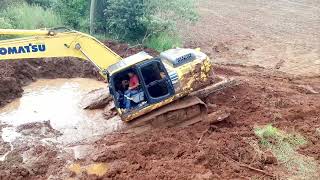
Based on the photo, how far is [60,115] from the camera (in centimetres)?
1230

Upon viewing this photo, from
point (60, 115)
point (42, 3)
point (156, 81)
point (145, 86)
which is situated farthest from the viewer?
point (42, 3)

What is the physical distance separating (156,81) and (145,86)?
318mm

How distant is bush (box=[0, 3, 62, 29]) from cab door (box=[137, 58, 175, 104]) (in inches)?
311

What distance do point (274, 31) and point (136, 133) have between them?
1092 centimetres

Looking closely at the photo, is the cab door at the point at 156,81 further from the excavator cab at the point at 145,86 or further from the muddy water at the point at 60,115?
the muddy water at the point at 60,115

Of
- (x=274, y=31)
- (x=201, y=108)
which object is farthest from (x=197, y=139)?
(x=274, y=31)

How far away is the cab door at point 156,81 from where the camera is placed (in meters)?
10.9

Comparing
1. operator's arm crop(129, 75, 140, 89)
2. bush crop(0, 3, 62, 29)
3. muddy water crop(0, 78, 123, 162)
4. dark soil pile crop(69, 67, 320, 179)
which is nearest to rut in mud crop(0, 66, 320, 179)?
dark soil pile crop(69, 67, 320, 179)

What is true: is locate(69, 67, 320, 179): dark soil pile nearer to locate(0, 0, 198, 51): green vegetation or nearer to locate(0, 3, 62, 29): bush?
locate(0, 0, 198, 51): green vegetation

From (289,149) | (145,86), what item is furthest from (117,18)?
(289,149)

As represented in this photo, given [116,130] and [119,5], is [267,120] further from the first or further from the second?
[119,5]

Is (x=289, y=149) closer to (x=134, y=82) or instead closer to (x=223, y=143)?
(x=223, y=143)

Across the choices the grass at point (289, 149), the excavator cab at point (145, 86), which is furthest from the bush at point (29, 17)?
the grass at point (289, 149)

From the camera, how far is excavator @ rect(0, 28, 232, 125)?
34.1 ft
